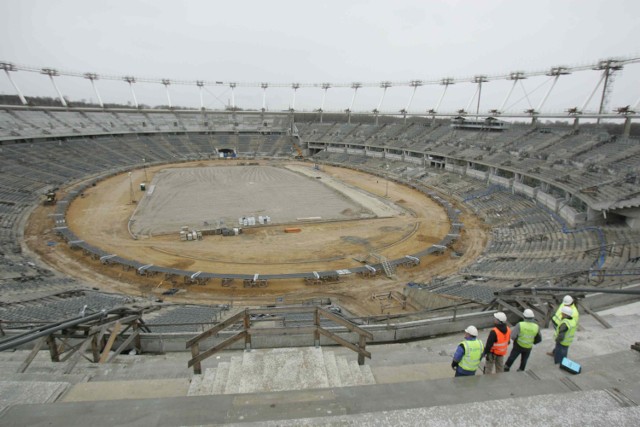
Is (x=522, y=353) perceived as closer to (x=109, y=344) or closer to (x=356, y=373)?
(x=356, y=373)

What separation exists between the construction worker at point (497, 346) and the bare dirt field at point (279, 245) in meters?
15.5

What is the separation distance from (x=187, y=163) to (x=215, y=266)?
55.5 m

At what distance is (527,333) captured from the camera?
23.3 feet

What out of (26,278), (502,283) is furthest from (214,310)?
(502,283)

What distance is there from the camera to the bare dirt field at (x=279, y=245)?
25.6 meters

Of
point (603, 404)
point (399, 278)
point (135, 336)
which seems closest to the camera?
point (603, 404)

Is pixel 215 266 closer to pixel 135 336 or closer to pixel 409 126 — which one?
pixel 135 336

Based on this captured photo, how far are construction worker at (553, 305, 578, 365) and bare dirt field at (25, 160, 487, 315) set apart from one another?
15.7m

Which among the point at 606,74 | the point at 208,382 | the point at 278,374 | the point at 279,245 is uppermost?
the point at 606,74

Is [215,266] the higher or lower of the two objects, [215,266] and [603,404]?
the lower

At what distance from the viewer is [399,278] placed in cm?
2800

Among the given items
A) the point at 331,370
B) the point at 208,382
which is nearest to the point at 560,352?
Answer: the point at 331,370

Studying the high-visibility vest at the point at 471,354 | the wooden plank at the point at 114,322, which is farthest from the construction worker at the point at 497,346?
the wooden plank at the point at 114,322

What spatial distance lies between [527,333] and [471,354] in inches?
60.9
